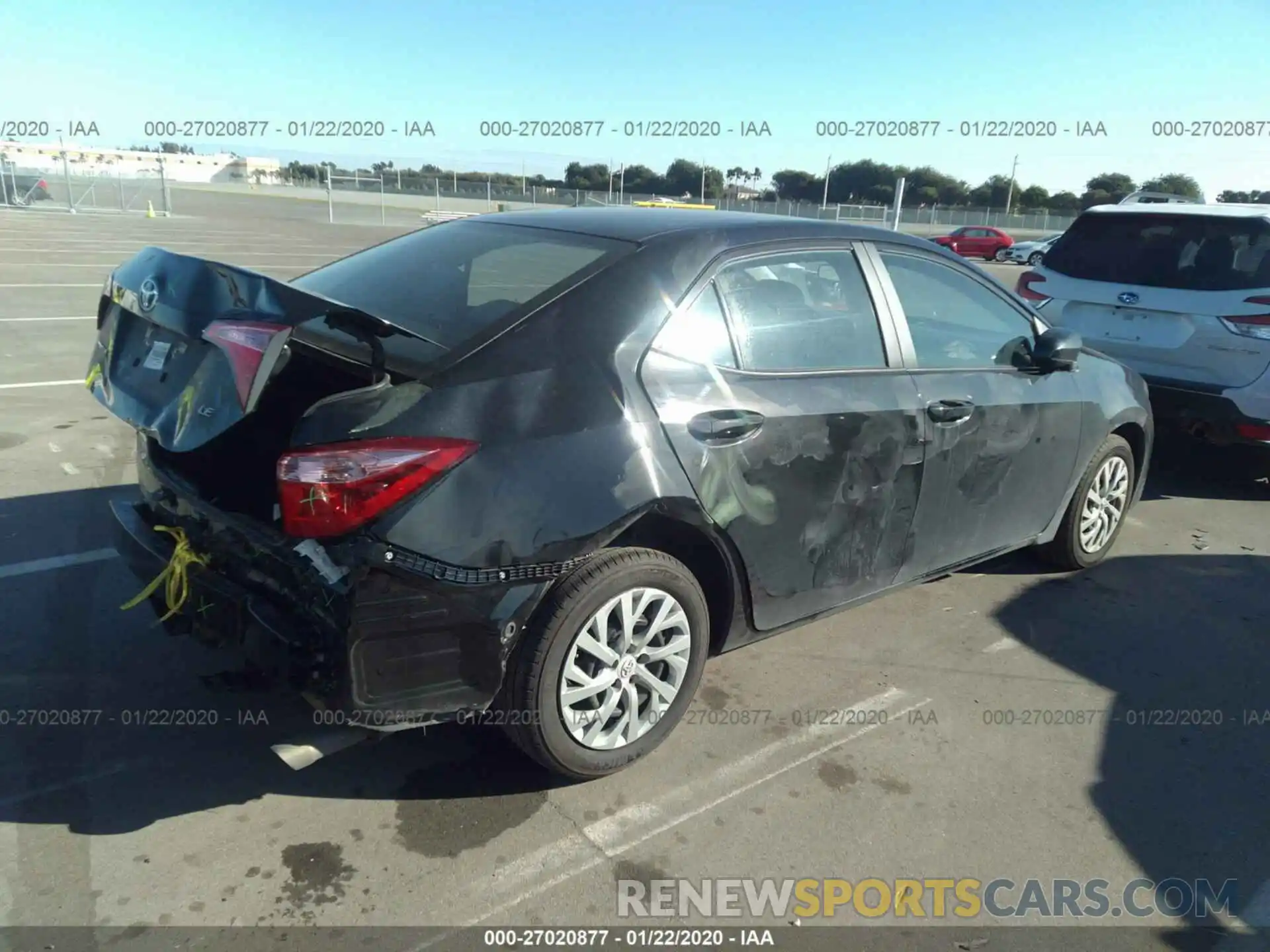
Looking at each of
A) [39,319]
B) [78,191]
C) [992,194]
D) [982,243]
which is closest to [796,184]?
[992,194]

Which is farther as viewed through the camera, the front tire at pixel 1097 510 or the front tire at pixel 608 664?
the front tire at pixel 1097 510

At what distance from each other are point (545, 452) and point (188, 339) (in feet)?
3.69

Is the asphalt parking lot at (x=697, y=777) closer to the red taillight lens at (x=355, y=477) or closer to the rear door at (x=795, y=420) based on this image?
the rear door at (x=795, y=420)

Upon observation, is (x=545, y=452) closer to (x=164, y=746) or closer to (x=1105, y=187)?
(x=164, y=746)

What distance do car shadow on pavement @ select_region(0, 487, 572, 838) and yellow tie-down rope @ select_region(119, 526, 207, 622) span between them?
27cm

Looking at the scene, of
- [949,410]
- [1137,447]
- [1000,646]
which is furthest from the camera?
[1137,447]

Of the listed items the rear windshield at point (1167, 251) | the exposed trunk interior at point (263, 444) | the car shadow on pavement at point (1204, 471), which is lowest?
the car shadow on pavement at point (1204, 471)

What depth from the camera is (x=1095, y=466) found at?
4734mm

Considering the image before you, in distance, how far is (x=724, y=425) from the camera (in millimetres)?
3020

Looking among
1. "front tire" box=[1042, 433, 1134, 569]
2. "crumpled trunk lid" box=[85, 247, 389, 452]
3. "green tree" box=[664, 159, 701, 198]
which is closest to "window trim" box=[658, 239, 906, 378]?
"crumpled trunk lid" box=[85, 247, 389, 452]

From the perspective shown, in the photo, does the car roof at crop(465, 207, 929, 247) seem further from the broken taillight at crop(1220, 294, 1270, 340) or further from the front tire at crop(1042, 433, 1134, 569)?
the broken taillight at crop(1220, 294, 1270, 340)

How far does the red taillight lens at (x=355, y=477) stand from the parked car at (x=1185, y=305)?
17.9 feet

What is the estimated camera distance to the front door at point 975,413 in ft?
12.3

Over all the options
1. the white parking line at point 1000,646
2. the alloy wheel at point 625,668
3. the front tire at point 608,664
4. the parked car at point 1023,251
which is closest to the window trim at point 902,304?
the white parking line at point 1000,646
